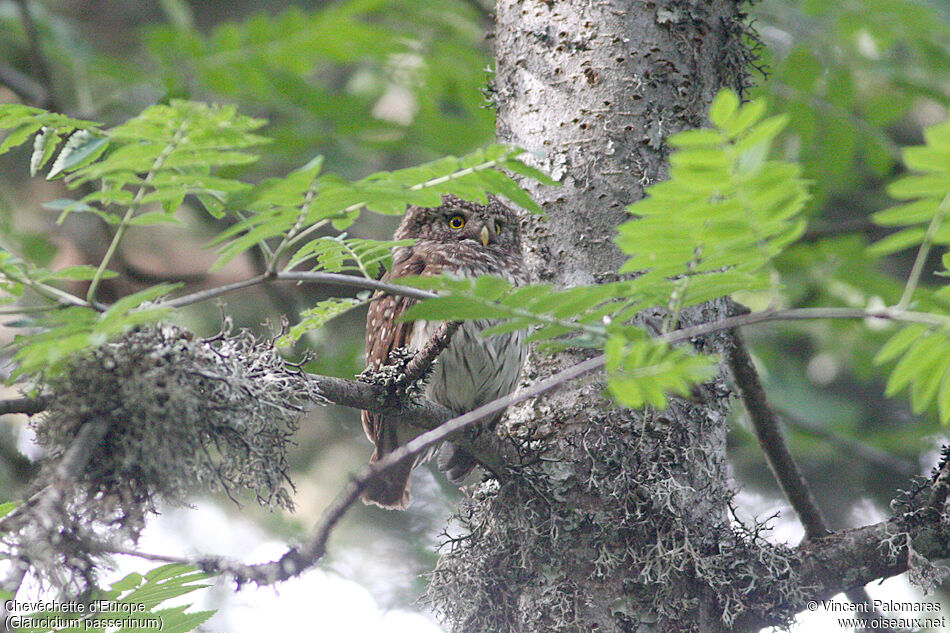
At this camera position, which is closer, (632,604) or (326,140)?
(632,604)

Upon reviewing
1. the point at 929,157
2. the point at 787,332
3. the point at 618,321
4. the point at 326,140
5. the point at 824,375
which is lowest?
the point at 824,375

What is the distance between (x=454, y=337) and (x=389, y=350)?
0.90 ft

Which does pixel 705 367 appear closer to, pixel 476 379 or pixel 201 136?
pixel 201 136

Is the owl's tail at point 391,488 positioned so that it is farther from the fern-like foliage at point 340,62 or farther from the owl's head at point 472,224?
the fern-like foliage at point 340,62

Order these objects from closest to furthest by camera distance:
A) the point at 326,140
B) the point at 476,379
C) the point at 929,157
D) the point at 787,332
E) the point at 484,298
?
the point at 929,157 < the point at 484,298 < the point at 476,379 < the point at 326,140 < the point at 787,332

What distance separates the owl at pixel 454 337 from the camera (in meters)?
3.21

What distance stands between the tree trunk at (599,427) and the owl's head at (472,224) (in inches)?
29.7

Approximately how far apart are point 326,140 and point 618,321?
9.02ft

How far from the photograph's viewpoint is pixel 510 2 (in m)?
2.82

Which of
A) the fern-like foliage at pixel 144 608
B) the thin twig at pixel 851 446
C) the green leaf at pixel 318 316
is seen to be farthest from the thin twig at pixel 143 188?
the thin twig at pixel 851 446

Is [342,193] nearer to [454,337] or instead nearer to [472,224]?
[454,337]

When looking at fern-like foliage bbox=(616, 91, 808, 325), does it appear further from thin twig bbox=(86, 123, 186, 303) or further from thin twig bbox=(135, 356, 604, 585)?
thin twig bbox=(86, 123, 186, 303)

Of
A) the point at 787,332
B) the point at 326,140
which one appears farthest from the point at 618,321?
the point at 787,332

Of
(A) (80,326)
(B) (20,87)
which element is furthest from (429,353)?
(B) (20,87)
